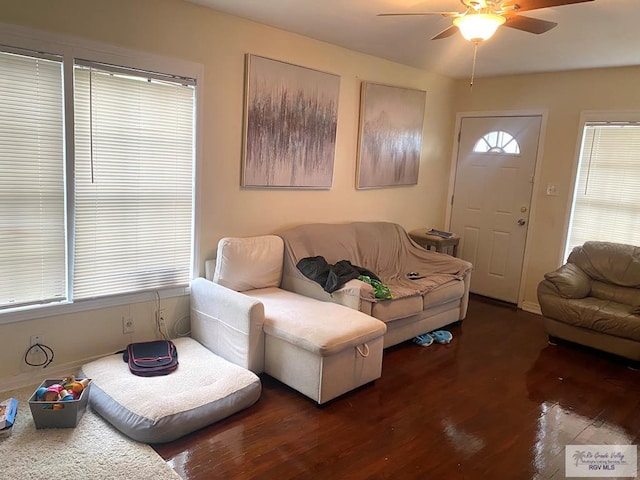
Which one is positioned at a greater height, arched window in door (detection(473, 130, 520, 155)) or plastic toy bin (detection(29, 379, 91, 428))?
arched window in door (detection(473, 130, 520, 155))

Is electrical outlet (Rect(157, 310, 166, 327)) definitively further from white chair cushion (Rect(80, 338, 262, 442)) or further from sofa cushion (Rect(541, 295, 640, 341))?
sofa cushion (Rect(541, 295, 640, 341))

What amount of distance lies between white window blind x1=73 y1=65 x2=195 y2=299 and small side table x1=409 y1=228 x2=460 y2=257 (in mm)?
2735

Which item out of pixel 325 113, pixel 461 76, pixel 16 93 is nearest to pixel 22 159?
pixel 16 93

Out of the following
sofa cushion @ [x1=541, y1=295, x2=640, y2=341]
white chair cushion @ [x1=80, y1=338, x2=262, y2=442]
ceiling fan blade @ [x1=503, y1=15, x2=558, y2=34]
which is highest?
ceiling fan blade @ [x1=503, y1=15, x2=558, y2=34]

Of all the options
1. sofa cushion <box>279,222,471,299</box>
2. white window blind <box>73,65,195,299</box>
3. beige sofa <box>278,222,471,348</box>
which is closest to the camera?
white window blind <box>73,65,195,299</box>

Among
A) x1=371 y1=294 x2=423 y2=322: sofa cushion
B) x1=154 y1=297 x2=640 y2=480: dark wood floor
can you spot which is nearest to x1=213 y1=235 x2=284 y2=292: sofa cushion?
x1=154 y1=297 x2=640 y2=480: dark wood floor

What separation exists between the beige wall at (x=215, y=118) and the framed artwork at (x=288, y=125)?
85 millimetres

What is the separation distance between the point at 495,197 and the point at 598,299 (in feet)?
5.29

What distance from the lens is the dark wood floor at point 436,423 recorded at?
2283mm

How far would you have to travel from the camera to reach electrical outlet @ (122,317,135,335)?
10.4ft

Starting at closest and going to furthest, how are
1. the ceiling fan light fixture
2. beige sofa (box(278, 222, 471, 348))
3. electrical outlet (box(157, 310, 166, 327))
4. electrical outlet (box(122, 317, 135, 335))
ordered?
the ceiling fan light fixture, electrical outlet (box(122, 317, 135, 335)), electrical outlet (box(157, 310, 166, 327)), beige sofa (box(278, 222, 471, 348))

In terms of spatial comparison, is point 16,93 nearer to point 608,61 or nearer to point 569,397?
point 569,397

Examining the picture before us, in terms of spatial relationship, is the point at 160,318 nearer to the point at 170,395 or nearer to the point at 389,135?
the point at 170,395

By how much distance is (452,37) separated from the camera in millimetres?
3637
